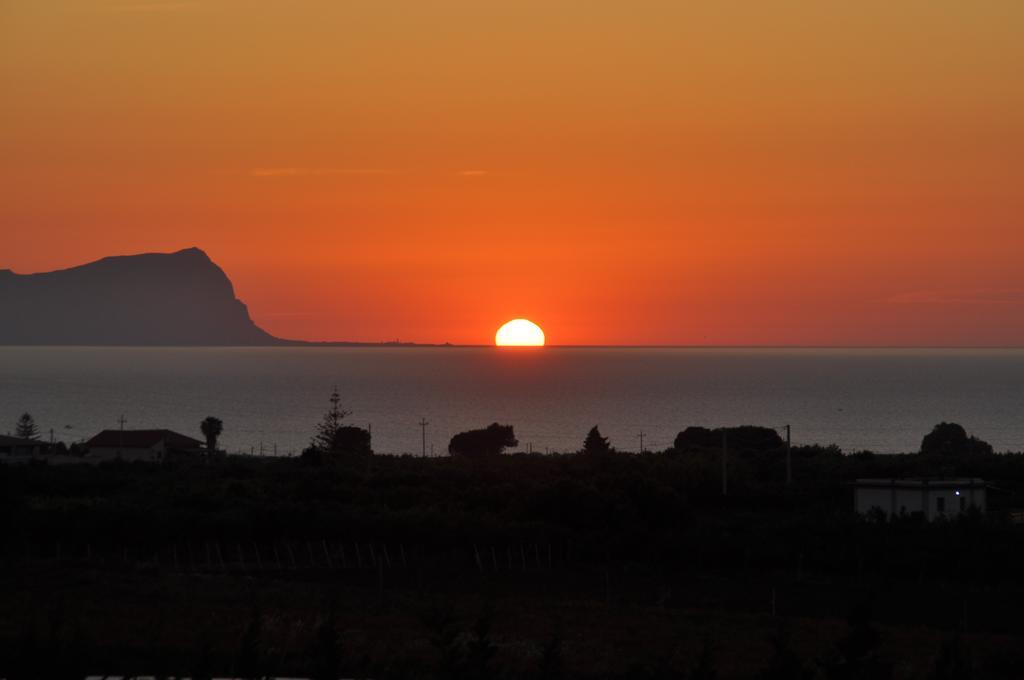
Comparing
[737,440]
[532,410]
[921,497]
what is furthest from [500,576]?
[532,410]

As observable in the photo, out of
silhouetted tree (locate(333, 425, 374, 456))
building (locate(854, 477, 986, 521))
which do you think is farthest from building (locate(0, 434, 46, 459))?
building (locate(854, 477, 986, 521))

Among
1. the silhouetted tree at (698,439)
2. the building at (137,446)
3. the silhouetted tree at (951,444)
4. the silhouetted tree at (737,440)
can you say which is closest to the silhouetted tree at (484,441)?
the silhouetted tree at (698,439)

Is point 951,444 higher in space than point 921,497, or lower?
higher

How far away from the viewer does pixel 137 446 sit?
71.8 metres

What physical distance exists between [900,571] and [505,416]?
102097mm

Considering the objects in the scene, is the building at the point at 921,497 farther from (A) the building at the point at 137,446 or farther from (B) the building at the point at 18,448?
(B) the building at the point at 18,448

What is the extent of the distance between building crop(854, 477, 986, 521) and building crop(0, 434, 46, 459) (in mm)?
44673

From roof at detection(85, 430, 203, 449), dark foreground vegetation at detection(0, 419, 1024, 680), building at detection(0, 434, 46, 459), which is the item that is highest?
roof at detection(85, 430, 203, 449)

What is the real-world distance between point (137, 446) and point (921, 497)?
47.2 meters

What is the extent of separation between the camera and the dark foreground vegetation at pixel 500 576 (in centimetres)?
1903

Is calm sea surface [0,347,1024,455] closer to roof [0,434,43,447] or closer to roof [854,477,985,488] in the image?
roof [0,434,43,447]

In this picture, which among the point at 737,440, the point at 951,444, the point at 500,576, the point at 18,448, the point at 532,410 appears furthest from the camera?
the point at 532,410

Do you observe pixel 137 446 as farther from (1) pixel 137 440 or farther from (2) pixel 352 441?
(2) pixel 352 441

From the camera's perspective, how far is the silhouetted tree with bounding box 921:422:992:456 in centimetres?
7088
